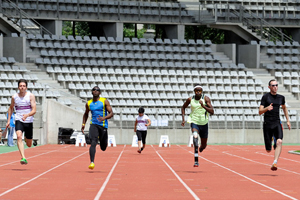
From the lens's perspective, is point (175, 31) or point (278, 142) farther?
point (175, 31)

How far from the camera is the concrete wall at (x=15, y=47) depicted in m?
41.9

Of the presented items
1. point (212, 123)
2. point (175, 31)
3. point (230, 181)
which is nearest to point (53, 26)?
point (175, 31)

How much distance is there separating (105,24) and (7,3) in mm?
7379

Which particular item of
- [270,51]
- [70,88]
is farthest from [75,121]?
[270,51]

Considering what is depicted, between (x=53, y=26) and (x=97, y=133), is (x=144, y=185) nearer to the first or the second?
(x=97, y=133)

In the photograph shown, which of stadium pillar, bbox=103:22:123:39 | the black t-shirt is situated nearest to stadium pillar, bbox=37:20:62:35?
stadium pillar, bbox=103:22:123:39

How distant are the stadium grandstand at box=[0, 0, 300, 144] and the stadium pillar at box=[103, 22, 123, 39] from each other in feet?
0.23

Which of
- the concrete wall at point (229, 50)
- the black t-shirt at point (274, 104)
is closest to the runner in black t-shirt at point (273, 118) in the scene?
the black t-shirt at point (274, 104)

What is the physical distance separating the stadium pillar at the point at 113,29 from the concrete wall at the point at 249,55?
8.59 m

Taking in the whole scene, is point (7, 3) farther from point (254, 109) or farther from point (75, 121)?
point (254, 109)

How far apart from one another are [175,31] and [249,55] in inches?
220

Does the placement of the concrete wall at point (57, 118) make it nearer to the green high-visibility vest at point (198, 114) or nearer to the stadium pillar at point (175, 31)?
the stadium pillar at point (175, 31)

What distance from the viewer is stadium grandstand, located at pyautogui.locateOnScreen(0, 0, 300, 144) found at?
35750 mm

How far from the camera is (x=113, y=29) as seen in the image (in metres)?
47.2
